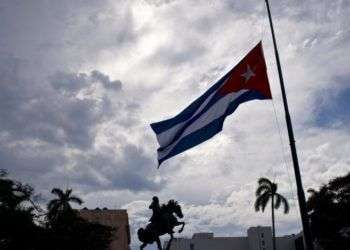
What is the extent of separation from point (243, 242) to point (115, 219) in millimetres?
28077

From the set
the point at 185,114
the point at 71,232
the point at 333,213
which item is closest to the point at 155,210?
the point at 185,114

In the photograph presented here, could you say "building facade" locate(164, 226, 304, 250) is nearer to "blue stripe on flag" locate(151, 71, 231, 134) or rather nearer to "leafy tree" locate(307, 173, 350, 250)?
"leafy tree" locate(307, 173, 350, 250)

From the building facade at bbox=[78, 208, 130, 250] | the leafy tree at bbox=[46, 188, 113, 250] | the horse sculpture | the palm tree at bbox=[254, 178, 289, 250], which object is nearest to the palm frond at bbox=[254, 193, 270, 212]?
the palm tree at bbox=[254, 178, 289, 250]

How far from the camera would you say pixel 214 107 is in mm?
19141

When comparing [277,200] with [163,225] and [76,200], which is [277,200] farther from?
[163,225]

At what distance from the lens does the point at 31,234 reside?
182 feet

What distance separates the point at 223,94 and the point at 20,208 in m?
41.6

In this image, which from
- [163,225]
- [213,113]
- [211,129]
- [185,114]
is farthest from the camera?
[163,225]

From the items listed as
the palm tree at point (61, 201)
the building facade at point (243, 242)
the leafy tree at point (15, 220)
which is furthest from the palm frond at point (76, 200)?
the building facade at point (243, 242)

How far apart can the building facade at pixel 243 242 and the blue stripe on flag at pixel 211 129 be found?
103575mm

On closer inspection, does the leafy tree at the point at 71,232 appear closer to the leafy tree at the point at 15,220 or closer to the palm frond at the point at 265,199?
the leafy tree at the point at 15,220

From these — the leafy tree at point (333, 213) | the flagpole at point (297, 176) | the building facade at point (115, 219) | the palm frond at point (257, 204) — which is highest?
the building facade at point (115, 219)

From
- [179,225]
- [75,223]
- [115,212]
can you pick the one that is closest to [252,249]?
[115,212]

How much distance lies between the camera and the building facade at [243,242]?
120875mm
